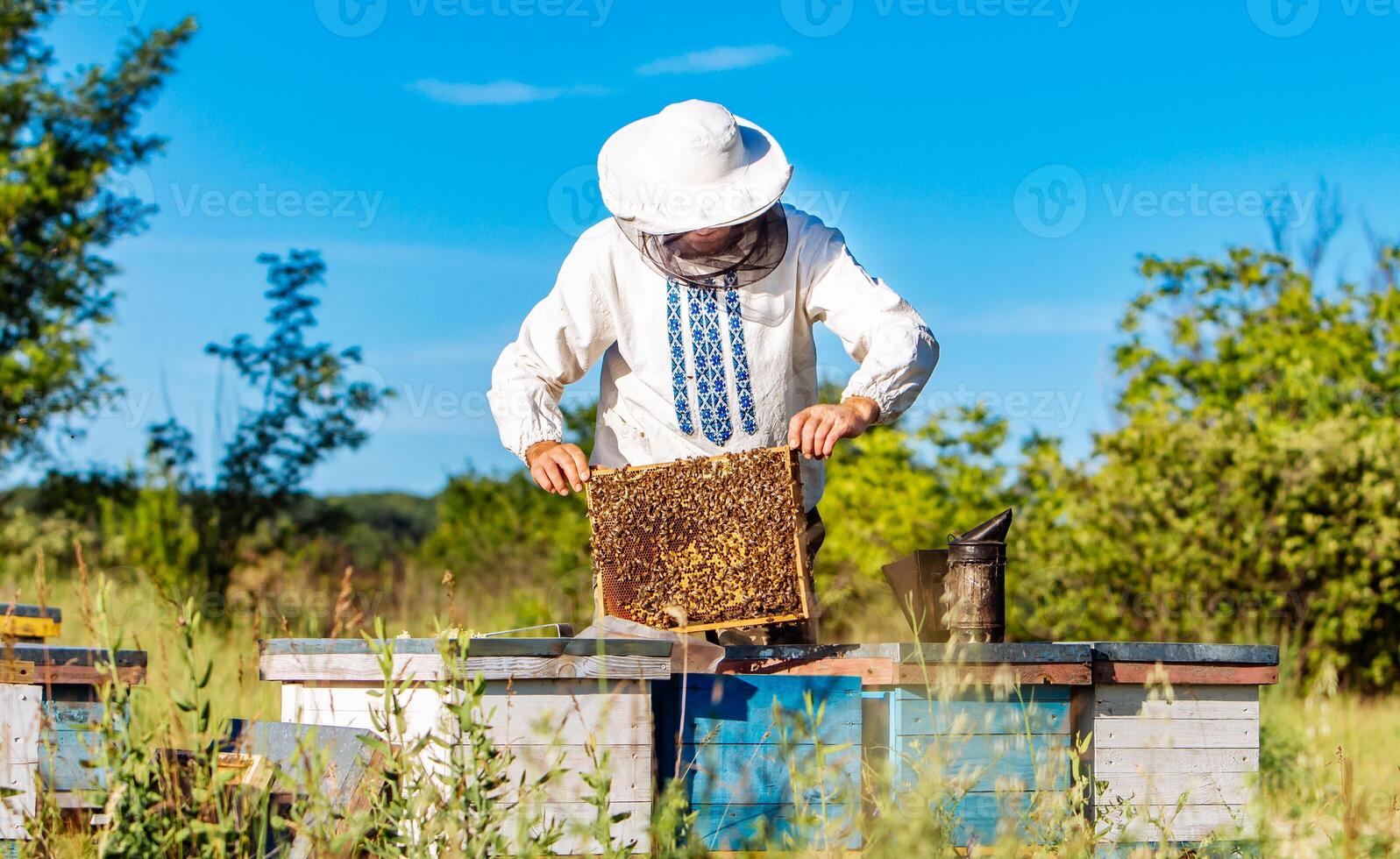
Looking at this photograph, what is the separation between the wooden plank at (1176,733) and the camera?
374 cm

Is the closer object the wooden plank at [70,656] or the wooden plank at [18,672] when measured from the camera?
the wooden plank at [18,672]

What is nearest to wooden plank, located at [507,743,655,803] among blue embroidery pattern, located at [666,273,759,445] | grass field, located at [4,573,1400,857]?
grass field, located at [4,573,1400,857]

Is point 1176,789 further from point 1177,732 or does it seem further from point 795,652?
point 795,652

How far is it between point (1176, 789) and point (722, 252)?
2.08 meters

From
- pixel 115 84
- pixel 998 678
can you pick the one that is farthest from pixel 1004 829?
pixel 115 84

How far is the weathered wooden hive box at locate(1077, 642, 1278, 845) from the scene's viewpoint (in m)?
3.71

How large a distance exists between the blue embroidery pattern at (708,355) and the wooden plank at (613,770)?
1.40 m

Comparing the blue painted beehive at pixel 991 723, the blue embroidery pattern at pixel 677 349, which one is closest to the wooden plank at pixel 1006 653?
the blue painted beehive at pixel 991 723

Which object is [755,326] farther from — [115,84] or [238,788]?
[115,84]

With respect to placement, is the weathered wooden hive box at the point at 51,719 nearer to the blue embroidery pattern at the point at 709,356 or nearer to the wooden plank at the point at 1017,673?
the blue embroidery pattern at the point at 709,356

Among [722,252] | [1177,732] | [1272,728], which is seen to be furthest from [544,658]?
[1272,728]

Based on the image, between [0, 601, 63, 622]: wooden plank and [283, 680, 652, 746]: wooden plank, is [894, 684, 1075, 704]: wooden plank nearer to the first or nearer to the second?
[283, 680, 652, 746]: wooden plank

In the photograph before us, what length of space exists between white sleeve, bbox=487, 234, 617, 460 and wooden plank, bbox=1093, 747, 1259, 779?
6.37 ft

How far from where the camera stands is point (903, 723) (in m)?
3.61
